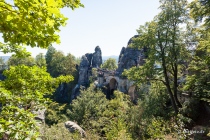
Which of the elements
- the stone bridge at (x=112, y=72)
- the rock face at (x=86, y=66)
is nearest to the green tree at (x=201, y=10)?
the stone bridge at (x=112, y=72)

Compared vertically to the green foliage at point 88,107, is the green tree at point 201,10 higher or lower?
higher

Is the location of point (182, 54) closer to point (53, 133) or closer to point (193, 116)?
point (193, 116)

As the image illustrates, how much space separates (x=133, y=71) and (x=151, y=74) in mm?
1329

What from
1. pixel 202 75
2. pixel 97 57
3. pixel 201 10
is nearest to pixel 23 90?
pixel 201 10

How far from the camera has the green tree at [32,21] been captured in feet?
6.02

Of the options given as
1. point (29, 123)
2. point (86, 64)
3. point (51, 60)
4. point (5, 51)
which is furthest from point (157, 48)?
point (51, 60)

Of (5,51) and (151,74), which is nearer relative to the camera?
(5,51)

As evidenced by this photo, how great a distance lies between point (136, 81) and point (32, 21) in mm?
12262

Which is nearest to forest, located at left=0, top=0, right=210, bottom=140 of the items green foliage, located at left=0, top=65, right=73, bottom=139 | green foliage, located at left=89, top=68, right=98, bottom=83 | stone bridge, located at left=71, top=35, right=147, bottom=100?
green foliage, located at left=0, top=65, right=73, bottom=139

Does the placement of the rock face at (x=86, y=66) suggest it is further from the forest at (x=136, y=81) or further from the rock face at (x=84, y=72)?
the forest at (x=136, y=81)

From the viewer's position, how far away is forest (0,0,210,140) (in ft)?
7.14

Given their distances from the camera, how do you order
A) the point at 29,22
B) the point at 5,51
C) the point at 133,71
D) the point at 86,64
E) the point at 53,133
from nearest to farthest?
the point at 29,22 < the point at 5,51 < the point at 53,133 < the point at 133,71 < the point at 86,64

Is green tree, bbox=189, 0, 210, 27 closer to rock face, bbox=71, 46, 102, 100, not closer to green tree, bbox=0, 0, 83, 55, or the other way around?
green tree, bbox=0, 0, 83, 55

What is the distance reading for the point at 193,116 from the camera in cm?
1430
